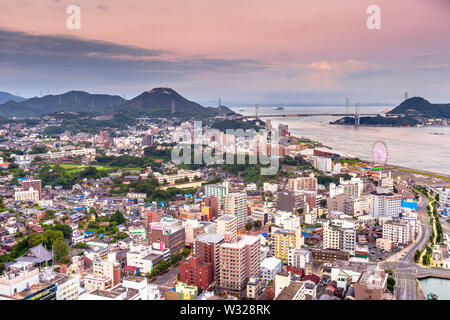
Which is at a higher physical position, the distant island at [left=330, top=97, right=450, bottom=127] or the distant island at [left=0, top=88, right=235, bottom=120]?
the distant island at [left=0, top=88, right=235, bottom=120]

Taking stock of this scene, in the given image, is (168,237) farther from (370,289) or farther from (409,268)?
(409,268)

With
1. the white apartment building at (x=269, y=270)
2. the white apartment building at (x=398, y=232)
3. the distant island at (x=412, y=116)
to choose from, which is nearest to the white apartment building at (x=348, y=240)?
the white apartment building at (x=398, y=232)

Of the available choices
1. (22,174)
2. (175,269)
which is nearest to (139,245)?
(175,269)

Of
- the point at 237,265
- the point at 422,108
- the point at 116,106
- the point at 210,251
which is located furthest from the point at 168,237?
the point at 116,106

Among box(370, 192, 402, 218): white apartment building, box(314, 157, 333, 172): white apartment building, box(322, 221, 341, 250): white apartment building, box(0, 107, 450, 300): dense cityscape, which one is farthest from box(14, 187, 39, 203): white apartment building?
box(314, 157, 333, 172): white apartment building

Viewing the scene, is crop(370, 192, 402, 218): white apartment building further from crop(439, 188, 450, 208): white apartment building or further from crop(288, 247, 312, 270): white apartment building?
crop(288, 247, 312, 270): white apartment building

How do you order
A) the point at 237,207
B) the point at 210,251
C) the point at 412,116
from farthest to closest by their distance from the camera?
the point at 412,116, the point at 237,207, the point at 210,251
